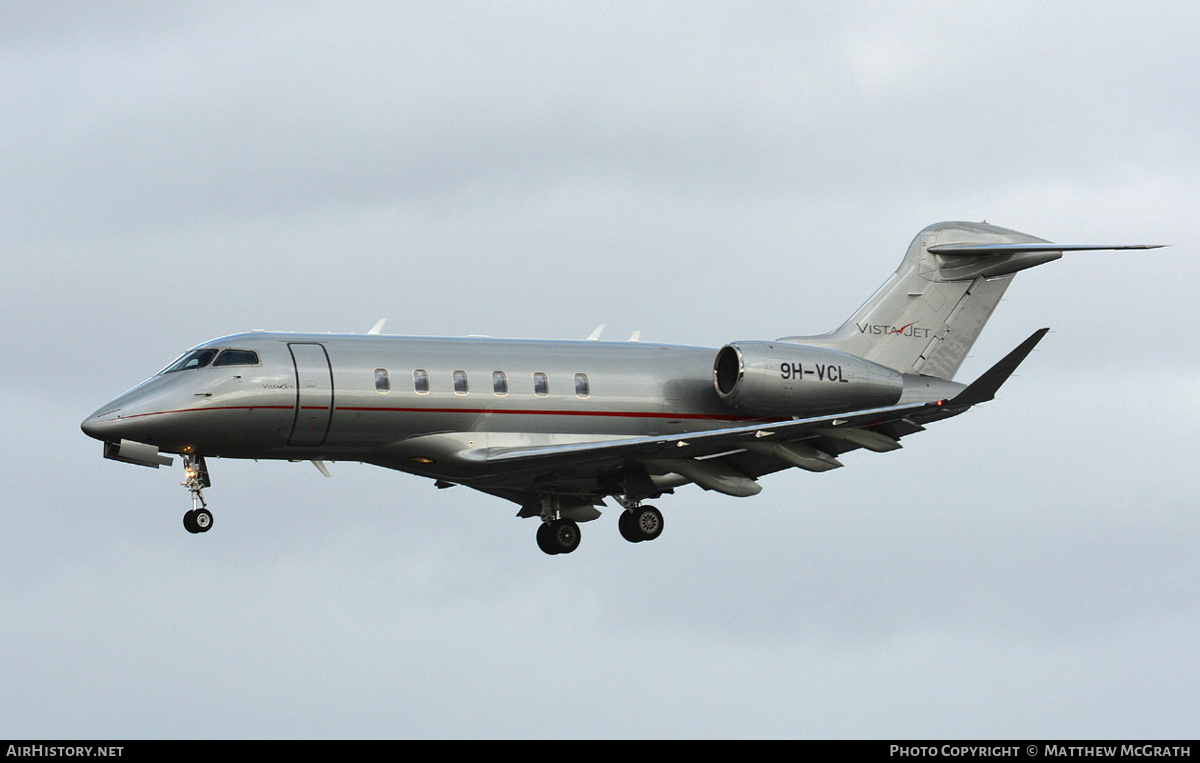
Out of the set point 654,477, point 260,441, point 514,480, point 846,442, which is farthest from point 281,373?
point 846,442

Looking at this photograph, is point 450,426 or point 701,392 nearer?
point 450,426

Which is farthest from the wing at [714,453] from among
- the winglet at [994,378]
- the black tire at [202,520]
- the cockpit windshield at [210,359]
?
the black tire at [202,520]

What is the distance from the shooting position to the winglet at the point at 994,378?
31.4 meters

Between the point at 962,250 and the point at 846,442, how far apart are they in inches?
253

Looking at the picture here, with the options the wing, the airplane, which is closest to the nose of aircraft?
the airplane

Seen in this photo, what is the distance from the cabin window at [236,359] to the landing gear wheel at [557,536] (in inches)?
289

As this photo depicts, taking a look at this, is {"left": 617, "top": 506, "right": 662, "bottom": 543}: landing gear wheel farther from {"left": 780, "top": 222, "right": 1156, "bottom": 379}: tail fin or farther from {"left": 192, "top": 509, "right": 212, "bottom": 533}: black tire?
{"left": 192, "top": 509, "right": 212, "bottom": 533}: black tire

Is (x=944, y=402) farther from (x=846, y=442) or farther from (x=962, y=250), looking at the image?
(x=962, y=250)

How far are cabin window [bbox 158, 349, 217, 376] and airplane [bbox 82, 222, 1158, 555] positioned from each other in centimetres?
Answer: 4

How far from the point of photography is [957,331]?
39.6 metres

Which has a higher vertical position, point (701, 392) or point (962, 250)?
point (962, 250)

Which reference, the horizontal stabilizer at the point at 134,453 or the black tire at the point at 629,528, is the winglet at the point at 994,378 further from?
the horizontal stabilizer at the point at 134,453

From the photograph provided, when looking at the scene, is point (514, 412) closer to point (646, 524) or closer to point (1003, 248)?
point (646, 524)

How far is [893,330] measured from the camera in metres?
39.5
